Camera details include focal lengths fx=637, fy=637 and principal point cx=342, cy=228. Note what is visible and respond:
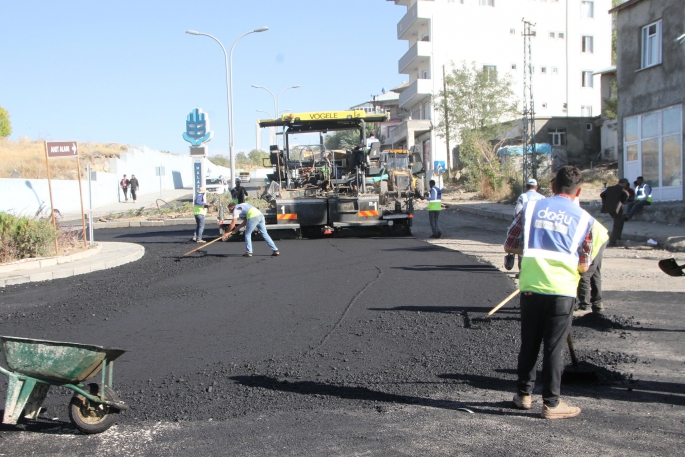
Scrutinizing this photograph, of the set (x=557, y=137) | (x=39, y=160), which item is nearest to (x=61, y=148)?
(x=39, y=160)

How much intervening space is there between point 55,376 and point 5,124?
5959 centimetres


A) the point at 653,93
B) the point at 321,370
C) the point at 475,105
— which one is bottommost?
the point at 321,370

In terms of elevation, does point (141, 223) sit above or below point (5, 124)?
below

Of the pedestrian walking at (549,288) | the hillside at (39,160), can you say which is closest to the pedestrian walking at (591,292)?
the pedestrian walking at (549,288)

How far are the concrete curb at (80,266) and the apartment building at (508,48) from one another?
34.9m

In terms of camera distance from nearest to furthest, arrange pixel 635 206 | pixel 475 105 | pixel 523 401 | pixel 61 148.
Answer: pixel 523 401 → pixel 61 148 → pixel 635 206 → pixel 475 105

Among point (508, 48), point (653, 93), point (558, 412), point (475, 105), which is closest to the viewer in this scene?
point (558, 412)

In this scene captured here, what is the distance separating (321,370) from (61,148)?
11338mm

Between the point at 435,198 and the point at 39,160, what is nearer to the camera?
the point at 435,198

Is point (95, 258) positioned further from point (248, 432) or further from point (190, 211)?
point (190, 211)

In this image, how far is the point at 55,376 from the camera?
398 centimetres

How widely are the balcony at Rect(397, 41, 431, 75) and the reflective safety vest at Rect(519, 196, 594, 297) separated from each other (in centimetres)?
4450

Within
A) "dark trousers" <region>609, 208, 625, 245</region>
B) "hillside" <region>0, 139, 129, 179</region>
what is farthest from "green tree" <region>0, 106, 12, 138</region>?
"dark trousers" <region>609, 208, 625, 245</region>

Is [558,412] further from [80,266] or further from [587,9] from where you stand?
[587,9]
